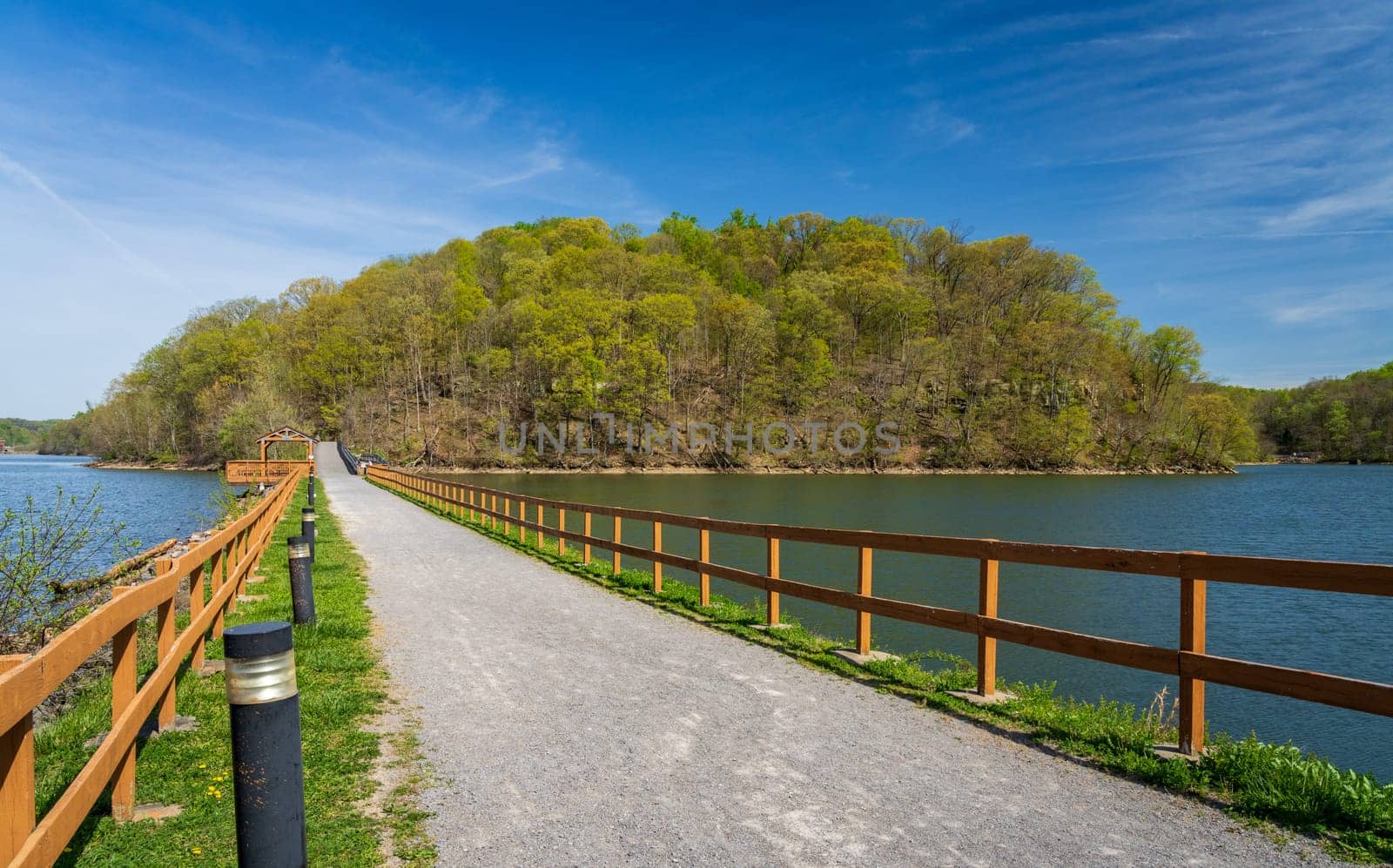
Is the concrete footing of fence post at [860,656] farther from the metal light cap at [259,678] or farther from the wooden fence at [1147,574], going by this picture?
the metal light cap at [259,678]

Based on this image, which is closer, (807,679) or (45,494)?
(807,679)

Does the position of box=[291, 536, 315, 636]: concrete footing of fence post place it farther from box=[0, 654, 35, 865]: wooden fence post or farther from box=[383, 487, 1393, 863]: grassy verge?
box=[0, 654, 35, 865]: wooden fence post

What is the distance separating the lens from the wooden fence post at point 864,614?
7.57 meters

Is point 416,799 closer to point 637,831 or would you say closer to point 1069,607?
point 637,831

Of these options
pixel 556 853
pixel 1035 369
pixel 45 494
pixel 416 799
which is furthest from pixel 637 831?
pixel 1035 369

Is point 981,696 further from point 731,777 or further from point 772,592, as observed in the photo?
point 772,592

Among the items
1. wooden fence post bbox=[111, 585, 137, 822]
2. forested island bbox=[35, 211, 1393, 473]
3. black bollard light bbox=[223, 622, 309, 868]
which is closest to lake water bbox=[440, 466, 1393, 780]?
black bollard light bbox=[223, 622, 309, 868]

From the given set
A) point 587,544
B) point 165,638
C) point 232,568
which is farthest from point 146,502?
point 165,638

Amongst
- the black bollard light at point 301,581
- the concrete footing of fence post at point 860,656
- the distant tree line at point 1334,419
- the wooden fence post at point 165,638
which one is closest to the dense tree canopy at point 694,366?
the distant tree line at point 1334,419

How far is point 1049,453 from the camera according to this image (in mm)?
84875

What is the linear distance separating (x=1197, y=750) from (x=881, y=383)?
90.0 m

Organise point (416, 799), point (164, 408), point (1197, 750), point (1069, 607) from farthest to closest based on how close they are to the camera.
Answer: point (164, 408), point (1069, 607), point (1197, 750), point (416, 799)

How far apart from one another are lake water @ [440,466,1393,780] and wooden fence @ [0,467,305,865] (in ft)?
31.4

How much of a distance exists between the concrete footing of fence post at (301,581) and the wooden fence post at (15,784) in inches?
250
